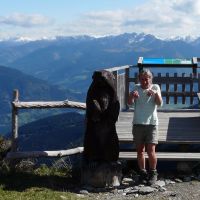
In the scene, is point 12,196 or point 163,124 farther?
point 163,124

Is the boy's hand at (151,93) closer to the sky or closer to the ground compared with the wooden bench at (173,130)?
closer to the sky

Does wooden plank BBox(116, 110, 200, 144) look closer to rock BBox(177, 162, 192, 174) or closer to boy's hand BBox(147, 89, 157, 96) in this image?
rock BBox(177, 162, 192, 174)

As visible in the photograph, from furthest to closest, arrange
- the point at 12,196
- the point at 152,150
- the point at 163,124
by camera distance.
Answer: the point at 163,124
the point at 152,150
the point at 12,196

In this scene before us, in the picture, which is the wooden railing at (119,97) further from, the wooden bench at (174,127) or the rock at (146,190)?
the rock at (146,190)

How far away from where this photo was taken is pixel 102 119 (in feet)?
30.3

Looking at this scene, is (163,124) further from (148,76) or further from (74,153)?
(148,76)

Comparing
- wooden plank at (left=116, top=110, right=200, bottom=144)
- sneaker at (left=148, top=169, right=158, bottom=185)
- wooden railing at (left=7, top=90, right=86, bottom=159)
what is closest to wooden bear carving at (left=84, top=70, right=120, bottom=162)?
sneaker at (left=148, top=169, right=158, bottom=185)

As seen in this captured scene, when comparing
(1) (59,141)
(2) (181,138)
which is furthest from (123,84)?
(1) (59,141)

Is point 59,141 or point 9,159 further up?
point 9,159

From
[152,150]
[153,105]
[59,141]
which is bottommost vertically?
[59,141]

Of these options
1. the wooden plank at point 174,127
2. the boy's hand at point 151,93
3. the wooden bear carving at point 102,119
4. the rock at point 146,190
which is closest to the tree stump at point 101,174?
the wooden bear carving at point 102,119

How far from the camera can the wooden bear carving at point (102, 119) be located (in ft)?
30.2

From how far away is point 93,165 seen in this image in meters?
9.12

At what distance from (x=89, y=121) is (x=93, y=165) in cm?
77
